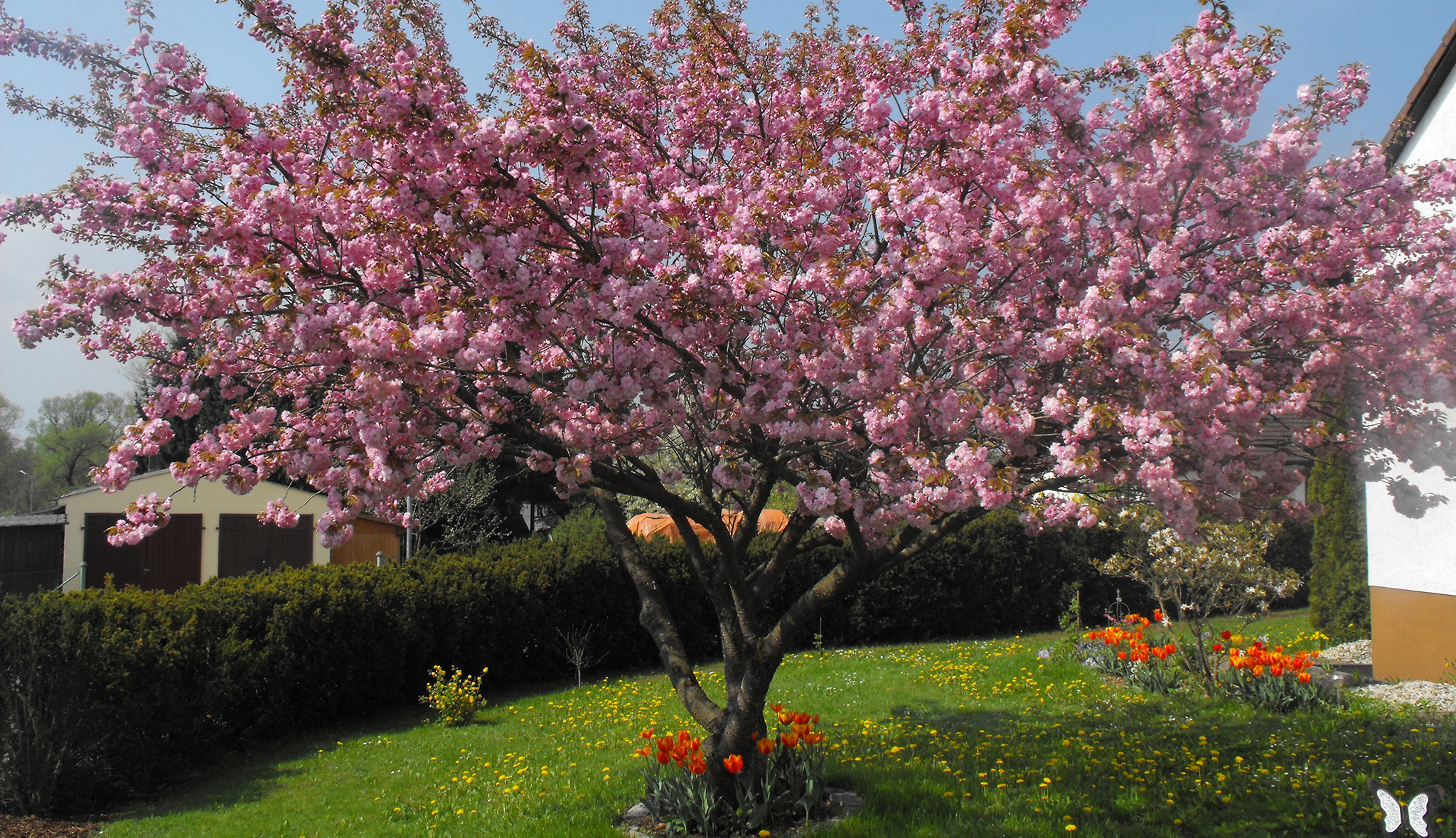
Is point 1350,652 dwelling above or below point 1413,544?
below

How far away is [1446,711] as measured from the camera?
642 cm

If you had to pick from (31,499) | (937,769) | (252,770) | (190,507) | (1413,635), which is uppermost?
(190,507)

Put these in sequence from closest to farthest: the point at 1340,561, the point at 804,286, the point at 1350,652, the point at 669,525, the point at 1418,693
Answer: the point at 804,286 → the point at 1418,693 → the point at 1350,652 → the point at 1340,561 → the point at 669,525

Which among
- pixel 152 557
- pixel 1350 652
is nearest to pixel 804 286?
pixel 1350 652

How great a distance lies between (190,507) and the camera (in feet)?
62.4

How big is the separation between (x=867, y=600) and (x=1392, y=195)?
392 inches

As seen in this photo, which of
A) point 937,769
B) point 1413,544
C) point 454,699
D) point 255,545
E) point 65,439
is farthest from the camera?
point 65,439

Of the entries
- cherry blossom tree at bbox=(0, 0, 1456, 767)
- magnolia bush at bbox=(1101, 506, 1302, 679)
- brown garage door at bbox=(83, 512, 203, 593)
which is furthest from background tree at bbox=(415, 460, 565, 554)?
cherry blossom tree at bbox=(0, 0, 1456, 767)

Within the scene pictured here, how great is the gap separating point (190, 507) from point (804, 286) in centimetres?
1932

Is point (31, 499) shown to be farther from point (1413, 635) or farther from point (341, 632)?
point (1413, 635)

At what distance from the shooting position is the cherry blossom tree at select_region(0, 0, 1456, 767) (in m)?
3.29

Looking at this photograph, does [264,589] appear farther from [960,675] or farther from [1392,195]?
[1392,195]

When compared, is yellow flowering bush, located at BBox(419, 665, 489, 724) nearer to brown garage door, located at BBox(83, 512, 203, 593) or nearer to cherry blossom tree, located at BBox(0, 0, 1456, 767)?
cherry blossom tree, located at BBox(0, 0, 1456, 767)

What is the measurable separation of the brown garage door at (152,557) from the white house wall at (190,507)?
124 millimetres
